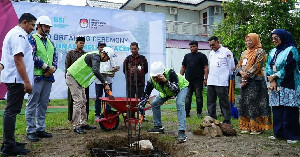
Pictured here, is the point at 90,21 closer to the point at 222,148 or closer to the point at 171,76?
the point at 171,76

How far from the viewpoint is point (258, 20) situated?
1367 centimetres

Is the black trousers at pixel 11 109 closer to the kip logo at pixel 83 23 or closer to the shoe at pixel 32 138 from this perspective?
the shoe at pixel 32 138

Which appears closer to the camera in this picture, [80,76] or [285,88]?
[285,88]

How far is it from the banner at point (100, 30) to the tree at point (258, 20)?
5.82 metres

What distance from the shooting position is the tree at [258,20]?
44.7ft

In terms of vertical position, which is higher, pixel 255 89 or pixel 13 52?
pixel 13 52

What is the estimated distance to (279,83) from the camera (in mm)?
4680

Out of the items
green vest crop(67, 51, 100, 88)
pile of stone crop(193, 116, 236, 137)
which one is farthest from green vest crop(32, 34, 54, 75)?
pile of stone crop(193, 116, 236, 137)

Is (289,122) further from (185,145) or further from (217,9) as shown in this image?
(217,9)

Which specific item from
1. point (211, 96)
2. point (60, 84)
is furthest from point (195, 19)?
point (211, 96)

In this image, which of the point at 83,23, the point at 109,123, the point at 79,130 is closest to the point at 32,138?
the point at 79,130

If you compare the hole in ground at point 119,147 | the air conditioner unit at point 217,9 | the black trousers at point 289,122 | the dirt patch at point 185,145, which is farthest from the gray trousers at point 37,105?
the air conditioner unit at point 217,9

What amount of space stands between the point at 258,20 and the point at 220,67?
8.99 meters

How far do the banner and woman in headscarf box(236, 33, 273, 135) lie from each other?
468 centimetres
